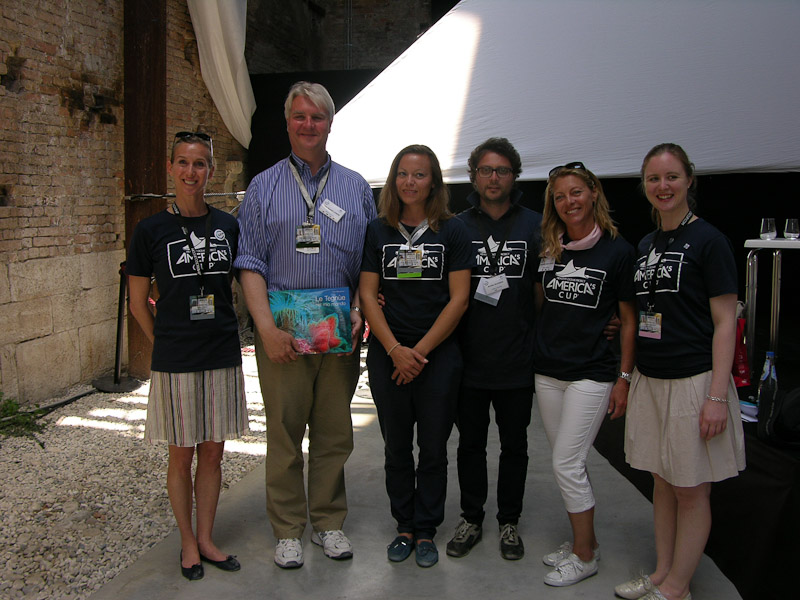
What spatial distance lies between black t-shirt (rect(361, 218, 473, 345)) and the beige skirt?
32.5 inches

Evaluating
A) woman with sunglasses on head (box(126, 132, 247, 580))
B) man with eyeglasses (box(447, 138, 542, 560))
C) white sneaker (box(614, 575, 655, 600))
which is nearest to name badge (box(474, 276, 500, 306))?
man with eyeglasses (box(447, 138, 542, 560))

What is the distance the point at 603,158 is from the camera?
4590 mm

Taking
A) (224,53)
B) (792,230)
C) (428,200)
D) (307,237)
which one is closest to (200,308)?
(307,237)

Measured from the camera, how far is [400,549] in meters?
2.78

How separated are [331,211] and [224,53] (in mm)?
5076

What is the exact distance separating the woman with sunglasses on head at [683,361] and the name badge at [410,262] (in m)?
0.80

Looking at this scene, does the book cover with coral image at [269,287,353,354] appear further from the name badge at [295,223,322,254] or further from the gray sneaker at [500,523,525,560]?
the gray sneaker at [500,523,525,560]

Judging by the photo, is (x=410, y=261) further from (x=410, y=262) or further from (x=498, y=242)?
(x=498, y=242)

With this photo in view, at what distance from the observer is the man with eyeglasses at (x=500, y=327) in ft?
8.79

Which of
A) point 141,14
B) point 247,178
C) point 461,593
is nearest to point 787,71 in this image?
point 461,593

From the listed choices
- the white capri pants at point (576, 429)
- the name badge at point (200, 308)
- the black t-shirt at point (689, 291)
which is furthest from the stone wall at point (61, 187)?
the black t-shirt at point (689, 291)

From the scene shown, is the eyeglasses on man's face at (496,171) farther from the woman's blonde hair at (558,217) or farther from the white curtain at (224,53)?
the white curtain at (224,53)

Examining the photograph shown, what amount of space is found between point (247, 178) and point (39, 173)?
3415 mm

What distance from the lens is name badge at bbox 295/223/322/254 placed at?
2609 mm
